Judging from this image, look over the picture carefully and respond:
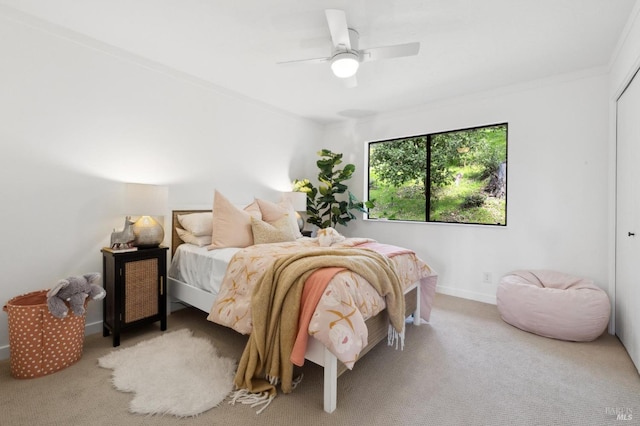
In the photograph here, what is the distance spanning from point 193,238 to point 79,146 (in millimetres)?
1206

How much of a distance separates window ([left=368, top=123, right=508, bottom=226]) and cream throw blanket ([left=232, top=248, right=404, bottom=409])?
2446mm

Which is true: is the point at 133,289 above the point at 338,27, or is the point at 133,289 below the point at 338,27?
below

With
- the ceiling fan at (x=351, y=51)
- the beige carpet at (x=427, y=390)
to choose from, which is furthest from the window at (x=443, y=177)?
the ceiling fan at (x=351, y=51)

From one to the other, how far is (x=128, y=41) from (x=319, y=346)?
286 centimetres

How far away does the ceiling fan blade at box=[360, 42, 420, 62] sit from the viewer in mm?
2068

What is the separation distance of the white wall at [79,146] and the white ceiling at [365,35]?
0.21 m

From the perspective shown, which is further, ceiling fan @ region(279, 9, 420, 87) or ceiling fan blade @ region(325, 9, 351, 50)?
ceiling fan @ region(279, 9, 420, 87)

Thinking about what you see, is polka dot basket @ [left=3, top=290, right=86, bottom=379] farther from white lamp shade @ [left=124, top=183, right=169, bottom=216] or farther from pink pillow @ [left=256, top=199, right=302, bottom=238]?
pink pillow @ [left=256, top=199, right=302, bottom=238]

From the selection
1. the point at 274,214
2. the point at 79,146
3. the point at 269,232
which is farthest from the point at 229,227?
the point at 79,146

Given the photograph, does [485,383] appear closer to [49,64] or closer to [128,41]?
[128,41]

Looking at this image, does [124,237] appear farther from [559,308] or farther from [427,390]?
[559,308]

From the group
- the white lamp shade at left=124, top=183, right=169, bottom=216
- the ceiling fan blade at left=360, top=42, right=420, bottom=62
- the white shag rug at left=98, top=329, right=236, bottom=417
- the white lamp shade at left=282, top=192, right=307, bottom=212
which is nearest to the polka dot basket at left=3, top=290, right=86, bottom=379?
the white shag rug at left=98, top=329, right=236, bottom=417

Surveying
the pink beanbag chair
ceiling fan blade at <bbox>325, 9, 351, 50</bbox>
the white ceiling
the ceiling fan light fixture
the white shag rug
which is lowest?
the white shag rug

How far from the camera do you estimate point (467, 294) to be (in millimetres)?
3623
